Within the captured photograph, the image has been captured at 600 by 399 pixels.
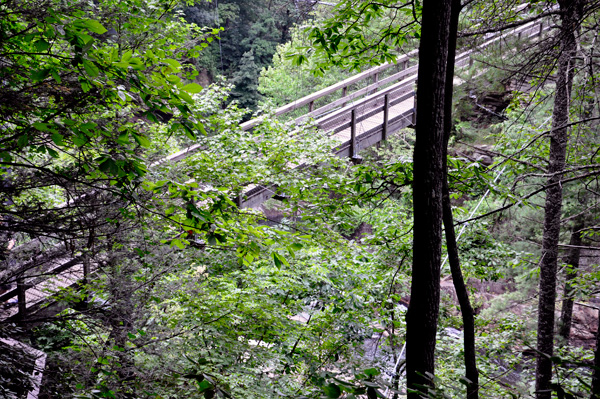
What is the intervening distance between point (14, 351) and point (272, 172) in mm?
3665

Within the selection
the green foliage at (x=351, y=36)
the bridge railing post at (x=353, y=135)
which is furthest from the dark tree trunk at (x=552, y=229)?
the bridge railing post at (x=353, y=135)

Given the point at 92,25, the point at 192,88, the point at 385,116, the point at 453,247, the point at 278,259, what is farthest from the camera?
the point at 385,116

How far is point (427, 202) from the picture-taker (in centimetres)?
188

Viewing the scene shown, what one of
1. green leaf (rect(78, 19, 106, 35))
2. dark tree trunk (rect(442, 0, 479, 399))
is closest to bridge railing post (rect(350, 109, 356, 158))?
dark tree trunk (rect(442, 0, 479, 399))

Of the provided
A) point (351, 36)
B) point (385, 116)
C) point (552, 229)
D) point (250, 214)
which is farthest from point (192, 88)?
point (385, 116)

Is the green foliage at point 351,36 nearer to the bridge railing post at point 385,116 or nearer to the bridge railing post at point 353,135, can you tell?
the bridge railing post at point 353,135

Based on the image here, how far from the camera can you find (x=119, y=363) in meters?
3.36

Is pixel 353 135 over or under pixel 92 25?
over

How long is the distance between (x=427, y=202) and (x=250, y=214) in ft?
4.93

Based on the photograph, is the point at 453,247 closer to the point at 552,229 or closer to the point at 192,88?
the point at 192,88

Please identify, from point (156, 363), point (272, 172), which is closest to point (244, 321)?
point (156, 363)

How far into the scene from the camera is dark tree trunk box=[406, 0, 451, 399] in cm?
183

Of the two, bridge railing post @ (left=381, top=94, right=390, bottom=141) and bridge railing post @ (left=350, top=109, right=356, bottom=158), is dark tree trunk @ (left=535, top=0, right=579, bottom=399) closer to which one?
bridge railing post @ (left=350, top=109, right=356, bottom=158)

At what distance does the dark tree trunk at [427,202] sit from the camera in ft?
6.00
